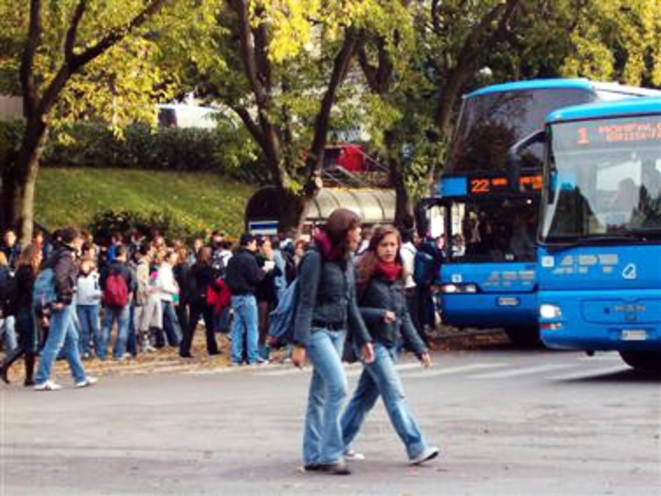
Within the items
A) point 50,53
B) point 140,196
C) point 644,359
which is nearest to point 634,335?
point 644,359

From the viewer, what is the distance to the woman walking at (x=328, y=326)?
11.6 meters

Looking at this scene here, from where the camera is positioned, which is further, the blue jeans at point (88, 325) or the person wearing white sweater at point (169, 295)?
the person wearing white sweater at point (169, 295)

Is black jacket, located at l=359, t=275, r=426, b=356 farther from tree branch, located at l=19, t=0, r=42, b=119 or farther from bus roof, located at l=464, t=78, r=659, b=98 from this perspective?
tree branch, located at l=19, t=0, r=42, b=119

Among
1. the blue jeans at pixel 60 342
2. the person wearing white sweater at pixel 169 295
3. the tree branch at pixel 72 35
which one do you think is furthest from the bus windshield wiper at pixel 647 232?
the person wearing white sweater at pixel 169 295

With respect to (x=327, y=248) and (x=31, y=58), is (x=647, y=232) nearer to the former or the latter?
(x=327, y=248)

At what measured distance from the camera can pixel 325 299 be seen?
38.4 feet

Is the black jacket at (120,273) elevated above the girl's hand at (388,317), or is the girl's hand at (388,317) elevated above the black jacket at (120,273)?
the girl's hand at (388,317)

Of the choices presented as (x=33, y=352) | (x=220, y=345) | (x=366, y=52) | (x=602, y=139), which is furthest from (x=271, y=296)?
(x=366, y=52)

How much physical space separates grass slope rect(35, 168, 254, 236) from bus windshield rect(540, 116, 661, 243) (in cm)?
2272

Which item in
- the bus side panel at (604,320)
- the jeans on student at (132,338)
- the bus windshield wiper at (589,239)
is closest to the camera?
the bus side panel at (604,320)

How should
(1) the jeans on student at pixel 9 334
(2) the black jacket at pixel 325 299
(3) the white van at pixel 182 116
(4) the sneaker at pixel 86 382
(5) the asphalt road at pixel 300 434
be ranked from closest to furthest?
1. (5) the asphalt road at pixel 300 434
2. (2) the black jacket at pixel 325 299
3. (4) the sneaker at pixel 86 382
4. (1) the jeans on student at pixel 9 334
5. (3) the white van at pixel 182 116

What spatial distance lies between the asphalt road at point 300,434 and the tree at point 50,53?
6498mm

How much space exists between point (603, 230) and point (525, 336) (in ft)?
28.7

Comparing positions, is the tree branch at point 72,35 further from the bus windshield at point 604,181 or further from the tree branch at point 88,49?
the bus windshield at point 604,181
